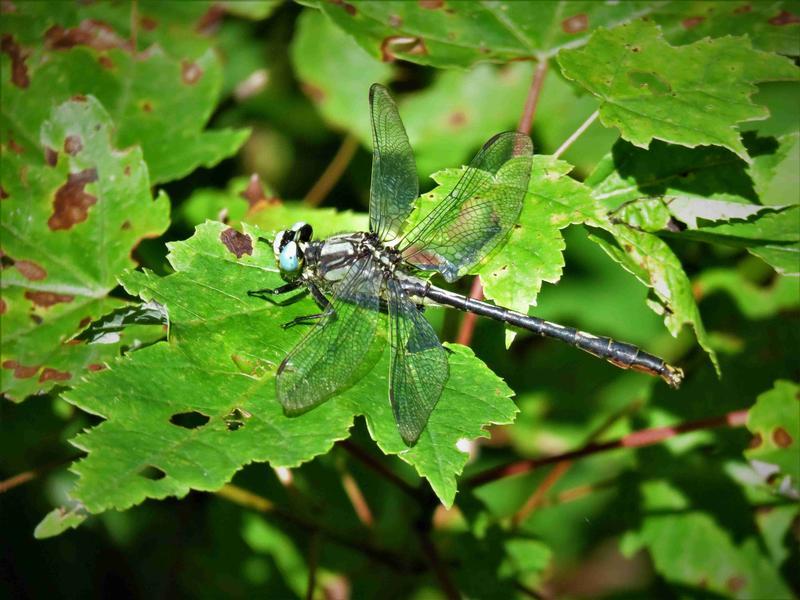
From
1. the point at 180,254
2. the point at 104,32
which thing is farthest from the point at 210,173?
the point at 180,254

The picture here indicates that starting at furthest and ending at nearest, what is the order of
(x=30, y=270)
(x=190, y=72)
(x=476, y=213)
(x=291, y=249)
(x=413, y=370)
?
(x=190, y=72)
(x=30, y=270)
(x=476, y=213)
(x=291, y=249)
(x=413, y=370)

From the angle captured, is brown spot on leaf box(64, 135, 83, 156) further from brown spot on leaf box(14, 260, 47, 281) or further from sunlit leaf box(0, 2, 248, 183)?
brown spot on leaf box(14, 260, 47, 281)

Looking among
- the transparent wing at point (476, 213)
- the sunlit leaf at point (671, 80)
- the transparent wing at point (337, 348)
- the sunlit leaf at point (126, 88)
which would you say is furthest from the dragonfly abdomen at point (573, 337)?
the sunlit leaf at point (126, 88)

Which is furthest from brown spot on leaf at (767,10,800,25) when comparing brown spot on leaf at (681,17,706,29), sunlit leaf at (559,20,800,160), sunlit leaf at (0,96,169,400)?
sunlit leaf at (0,96,169,400)

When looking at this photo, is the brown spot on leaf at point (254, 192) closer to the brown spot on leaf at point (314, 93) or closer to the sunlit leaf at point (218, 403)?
the sunlit leaf at point (218, 403)

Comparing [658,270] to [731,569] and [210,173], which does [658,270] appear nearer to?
[731,569]

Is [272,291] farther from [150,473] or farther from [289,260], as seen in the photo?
[150,473]

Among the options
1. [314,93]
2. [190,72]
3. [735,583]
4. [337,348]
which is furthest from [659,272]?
[314,93]
